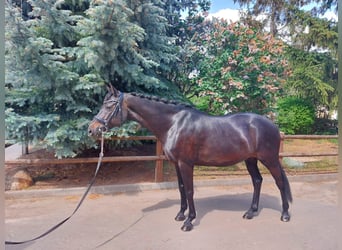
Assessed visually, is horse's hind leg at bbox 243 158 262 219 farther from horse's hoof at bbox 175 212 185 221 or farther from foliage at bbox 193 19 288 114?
foliage at bbox 193 19 288 114

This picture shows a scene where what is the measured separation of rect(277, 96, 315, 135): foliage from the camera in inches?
332

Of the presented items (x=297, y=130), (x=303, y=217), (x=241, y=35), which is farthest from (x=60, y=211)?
(x=297, y=130)

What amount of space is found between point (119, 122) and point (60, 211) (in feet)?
5.15

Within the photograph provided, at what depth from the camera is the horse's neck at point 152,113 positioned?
2938mm

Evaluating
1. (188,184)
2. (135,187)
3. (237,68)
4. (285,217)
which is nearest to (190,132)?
(188,184)

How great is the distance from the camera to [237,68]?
5.09 meters

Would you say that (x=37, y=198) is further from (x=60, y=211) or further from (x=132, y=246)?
(x=132, y=246)

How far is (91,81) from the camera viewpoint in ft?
12.8

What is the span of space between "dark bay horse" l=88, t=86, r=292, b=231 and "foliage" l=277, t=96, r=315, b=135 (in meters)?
5.80

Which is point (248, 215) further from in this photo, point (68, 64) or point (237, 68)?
point (68, 64)

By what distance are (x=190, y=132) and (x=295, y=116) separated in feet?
22.0

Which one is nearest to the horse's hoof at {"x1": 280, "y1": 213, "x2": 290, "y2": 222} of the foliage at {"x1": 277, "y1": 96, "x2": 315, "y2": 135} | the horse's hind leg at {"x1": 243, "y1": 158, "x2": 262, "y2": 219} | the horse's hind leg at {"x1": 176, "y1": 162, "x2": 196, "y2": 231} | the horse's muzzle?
the horse's hind leg at {"x1": 243, "y1": 158, "x2": 262, "y2": 219}

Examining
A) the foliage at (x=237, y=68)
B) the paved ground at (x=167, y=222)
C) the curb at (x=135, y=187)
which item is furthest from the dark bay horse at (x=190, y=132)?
the foliage at (x=237, y=68)

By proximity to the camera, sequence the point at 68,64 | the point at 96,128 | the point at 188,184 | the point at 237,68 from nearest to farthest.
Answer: the point at 96,128 < the point at 188,184 < the point at 68,64 < the point at 237,68
